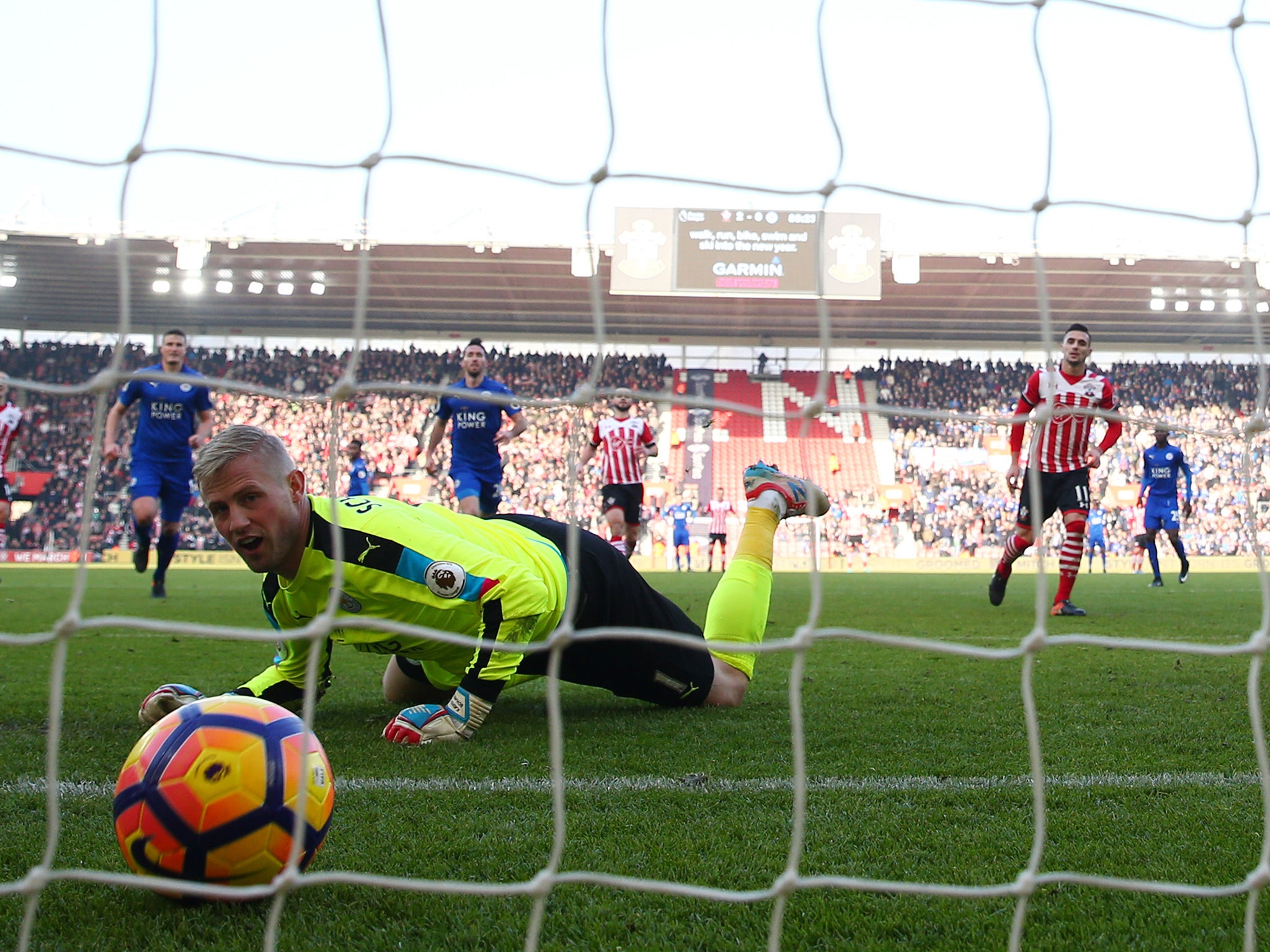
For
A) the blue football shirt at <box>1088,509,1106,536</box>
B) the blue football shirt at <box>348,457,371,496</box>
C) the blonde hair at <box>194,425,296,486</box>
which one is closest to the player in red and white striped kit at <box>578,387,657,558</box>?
the blue football shirt at <box>348,457,371,496</box>

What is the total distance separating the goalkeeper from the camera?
2645mm

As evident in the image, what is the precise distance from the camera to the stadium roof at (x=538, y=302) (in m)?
21.2

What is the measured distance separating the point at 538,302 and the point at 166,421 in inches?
748

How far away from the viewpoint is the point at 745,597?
3.84m

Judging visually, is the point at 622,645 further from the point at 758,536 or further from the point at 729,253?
the point at 729,253

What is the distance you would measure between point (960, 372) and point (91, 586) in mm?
23425

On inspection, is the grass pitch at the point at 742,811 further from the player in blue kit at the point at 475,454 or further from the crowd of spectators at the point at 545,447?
the crowd of spectators at the point at 545,447

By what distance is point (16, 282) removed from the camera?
2384 centimetres

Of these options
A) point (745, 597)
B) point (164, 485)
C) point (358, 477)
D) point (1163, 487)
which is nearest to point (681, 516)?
point (358, 477)

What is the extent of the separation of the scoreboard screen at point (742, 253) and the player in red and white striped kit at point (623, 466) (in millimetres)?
13061

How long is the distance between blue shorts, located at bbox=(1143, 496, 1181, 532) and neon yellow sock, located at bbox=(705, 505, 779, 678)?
979 cm

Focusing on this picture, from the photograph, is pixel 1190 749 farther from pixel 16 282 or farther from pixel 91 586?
pixel 16 282

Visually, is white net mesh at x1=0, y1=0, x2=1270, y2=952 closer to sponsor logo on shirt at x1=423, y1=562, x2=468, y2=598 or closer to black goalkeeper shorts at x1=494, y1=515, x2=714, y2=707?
sponsor logo on shirt at x1=423, y1=562, x2=468, y2=598

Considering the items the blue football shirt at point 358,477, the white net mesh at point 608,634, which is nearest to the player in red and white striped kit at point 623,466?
the blue football shirt at point 358,477
